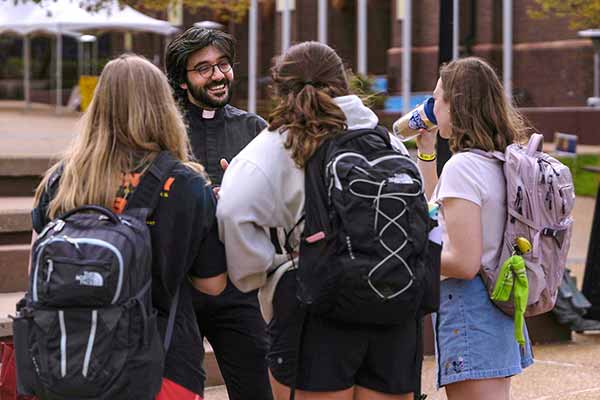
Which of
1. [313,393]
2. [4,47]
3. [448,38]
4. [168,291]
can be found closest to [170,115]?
[168,291]

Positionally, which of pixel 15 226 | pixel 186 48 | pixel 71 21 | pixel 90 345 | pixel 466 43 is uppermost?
pixel 71 21

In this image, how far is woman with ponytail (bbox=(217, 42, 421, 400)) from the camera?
3646 millimetres

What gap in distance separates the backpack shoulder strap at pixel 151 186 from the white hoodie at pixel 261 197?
22cm

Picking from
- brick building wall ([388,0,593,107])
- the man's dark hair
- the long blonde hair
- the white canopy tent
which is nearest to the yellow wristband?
the man's dark hair

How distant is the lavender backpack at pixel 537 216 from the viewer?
13.8 feet

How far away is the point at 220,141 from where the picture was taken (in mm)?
5004

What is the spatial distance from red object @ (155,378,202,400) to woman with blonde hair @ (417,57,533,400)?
40.5 inches

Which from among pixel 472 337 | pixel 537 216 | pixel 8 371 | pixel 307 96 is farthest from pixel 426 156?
pixel 8 371

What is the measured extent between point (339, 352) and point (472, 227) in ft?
2.46

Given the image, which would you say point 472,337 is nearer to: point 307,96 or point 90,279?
point 307,96

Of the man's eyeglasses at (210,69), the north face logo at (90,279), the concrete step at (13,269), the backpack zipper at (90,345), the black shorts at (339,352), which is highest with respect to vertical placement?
the man's eyeglasses at (210,69)

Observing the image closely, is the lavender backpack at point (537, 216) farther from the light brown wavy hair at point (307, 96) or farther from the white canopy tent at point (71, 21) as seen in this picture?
the white canopy tent at point (71, 21)

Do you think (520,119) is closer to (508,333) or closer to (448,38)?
(508,333)

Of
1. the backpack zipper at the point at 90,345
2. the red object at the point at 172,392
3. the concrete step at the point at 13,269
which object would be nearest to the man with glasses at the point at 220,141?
the red object at the point at 172,392
